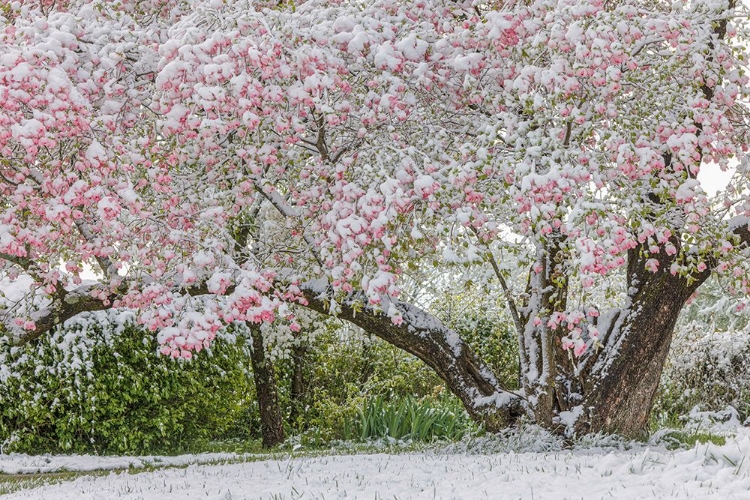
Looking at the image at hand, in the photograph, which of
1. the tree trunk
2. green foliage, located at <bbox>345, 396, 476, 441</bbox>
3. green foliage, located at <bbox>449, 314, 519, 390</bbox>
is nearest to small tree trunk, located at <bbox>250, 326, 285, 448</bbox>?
green foliage, located at <bbox>345, 396, 476, 441</bbox>

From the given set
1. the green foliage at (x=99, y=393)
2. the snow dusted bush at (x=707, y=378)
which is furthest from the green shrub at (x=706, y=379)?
the green foliage at (x=99, y=393)

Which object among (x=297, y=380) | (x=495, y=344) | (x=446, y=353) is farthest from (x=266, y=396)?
(x=495, y=344)

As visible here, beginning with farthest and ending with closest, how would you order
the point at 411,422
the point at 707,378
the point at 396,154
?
the point at 707,378, the point at 411,422, the point at 396,154

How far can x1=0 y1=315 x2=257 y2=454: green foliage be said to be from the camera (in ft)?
31.4

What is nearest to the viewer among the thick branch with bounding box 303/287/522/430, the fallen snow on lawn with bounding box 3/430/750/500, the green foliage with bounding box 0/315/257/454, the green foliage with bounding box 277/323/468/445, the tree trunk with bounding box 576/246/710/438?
the fallen snow on lawn with bounding box 3/430/750/500

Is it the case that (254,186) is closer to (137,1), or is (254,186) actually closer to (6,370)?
(137,1)

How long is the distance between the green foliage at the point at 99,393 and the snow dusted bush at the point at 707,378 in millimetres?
7159

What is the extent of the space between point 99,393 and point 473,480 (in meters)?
6.31

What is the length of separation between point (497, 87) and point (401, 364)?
6.98 m

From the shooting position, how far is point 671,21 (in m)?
5.04

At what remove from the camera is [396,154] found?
236 inches

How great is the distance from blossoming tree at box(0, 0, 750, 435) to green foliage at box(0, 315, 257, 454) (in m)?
2.39

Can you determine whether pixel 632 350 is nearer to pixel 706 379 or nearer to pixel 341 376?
pixel 706 379

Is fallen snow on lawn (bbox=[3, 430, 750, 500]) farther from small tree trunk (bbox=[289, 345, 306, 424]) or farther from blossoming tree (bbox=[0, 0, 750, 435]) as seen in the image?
small tree trunk (bbox=[289, 345, 306, 424])
